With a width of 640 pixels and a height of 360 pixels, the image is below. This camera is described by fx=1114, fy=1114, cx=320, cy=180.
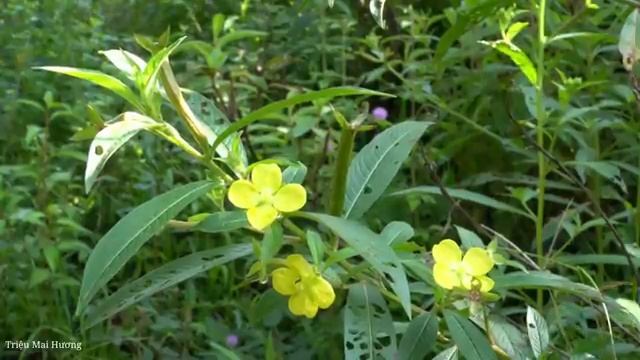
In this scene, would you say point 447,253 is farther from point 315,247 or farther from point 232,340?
point 232,340

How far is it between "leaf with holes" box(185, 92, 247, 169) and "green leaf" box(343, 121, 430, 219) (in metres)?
0.14

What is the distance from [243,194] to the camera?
109 centimetres

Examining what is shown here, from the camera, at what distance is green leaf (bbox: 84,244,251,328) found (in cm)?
120

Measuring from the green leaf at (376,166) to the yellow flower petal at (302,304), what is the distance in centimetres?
17

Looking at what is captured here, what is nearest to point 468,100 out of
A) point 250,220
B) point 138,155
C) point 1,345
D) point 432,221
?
point 432,221

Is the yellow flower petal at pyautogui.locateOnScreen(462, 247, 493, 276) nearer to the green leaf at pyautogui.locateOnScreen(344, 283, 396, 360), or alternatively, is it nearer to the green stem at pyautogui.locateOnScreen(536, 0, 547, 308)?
the green leaf at pyautogui.locateOnScreen(344, 283, 396, 360)

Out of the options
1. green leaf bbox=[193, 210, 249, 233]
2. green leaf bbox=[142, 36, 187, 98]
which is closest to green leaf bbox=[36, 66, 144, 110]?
green leaf bbox=[142, 36, 187, 98]

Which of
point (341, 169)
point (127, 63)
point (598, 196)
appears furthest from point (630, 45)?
point (598, 196)

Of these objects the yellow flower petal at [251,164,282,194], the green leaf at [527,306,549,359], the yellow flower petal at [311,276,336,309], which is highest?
the yellow flower petal at [251,164,282,194]

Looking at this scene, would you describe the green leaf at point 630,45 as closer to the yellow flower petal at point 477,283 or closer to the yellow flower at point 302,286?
the yellow flower petal at point 477,283

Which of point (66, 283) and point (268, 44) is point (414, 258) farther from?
point (268, 44)

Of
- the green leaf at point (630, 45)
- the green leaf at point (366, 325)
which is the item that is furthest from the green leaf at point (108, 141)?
the green leaf at point (630, 45)

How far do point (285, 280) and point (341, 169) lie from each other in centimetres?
13

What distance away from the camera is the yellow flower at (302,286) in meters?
1.14
